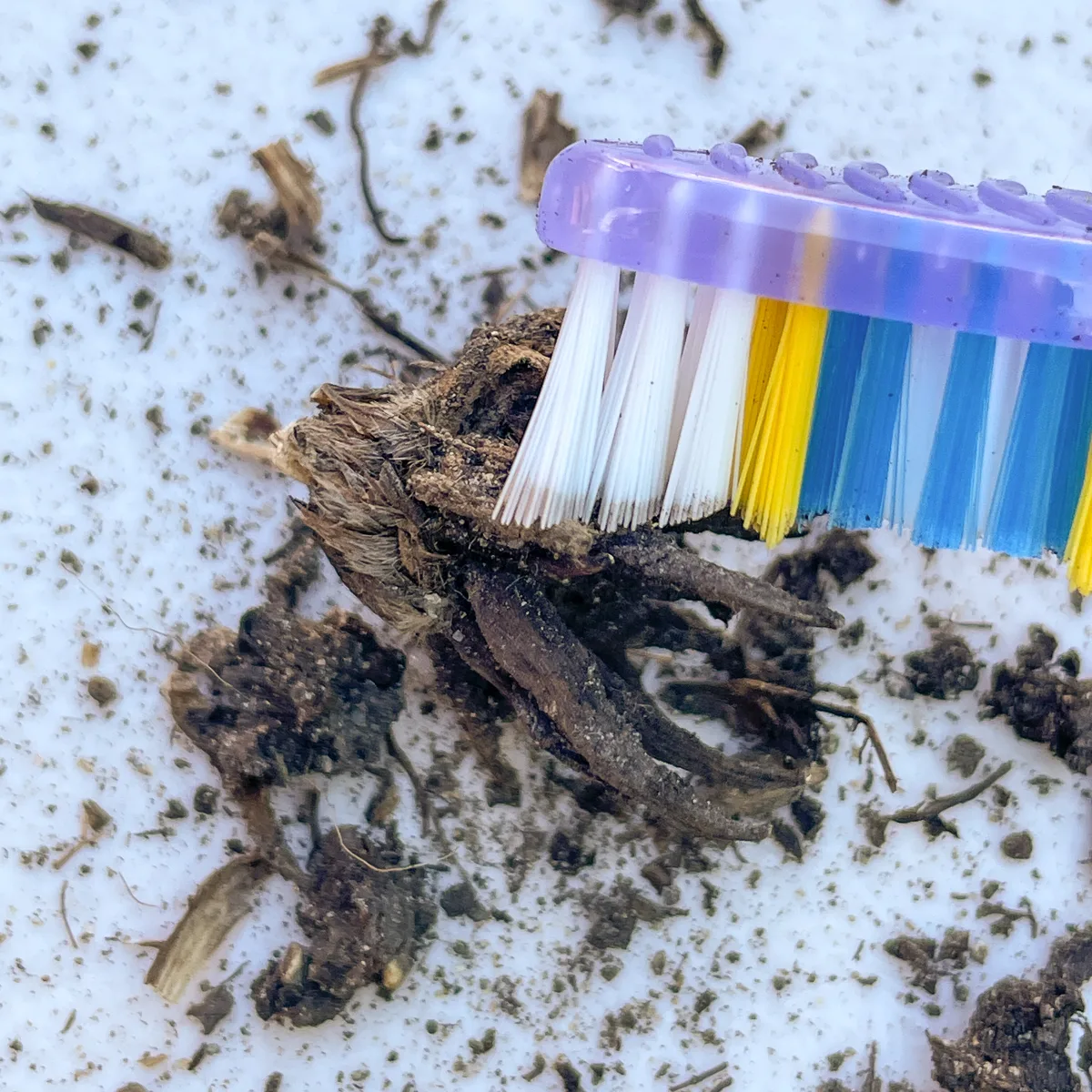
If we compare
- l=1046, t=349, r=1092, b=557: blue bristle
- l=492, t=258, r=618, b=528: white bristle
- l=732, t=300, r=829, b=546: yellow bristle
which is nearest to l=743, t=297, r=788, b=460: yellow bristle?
l=732, t=300, r=829, b=546: yellow bristle

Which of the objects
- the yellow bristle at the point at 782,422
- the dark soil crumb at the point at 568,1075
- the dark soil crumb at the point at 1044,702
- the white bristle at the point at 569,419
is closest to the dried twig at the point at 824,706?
the dark soil crumb at the point at 1044,702

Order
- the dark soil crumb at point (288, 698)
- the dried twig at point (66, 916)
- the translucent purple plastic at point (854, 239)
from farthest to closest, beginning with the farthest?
the dried twig at point (66, 916), the dark soil crumb at point (288, 698), the translucent purple plastic at point (854, 239)

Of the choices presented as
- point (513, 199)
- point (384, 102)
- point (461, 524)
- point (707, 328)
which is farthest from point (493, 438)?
point (384, 102)

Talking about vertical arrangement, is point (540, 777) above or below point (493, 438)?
below

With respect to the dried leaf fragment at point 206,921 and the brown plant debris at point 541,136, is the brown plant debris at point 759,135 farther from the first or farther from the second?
the dried leaf fragment at point 206,921

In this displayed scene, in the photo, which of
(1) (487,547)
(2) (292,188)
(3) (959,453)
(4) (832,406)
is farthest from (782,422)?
(2) (292,188)

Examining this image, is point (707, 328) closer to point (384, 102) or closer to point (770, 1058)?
point (384, 102)
